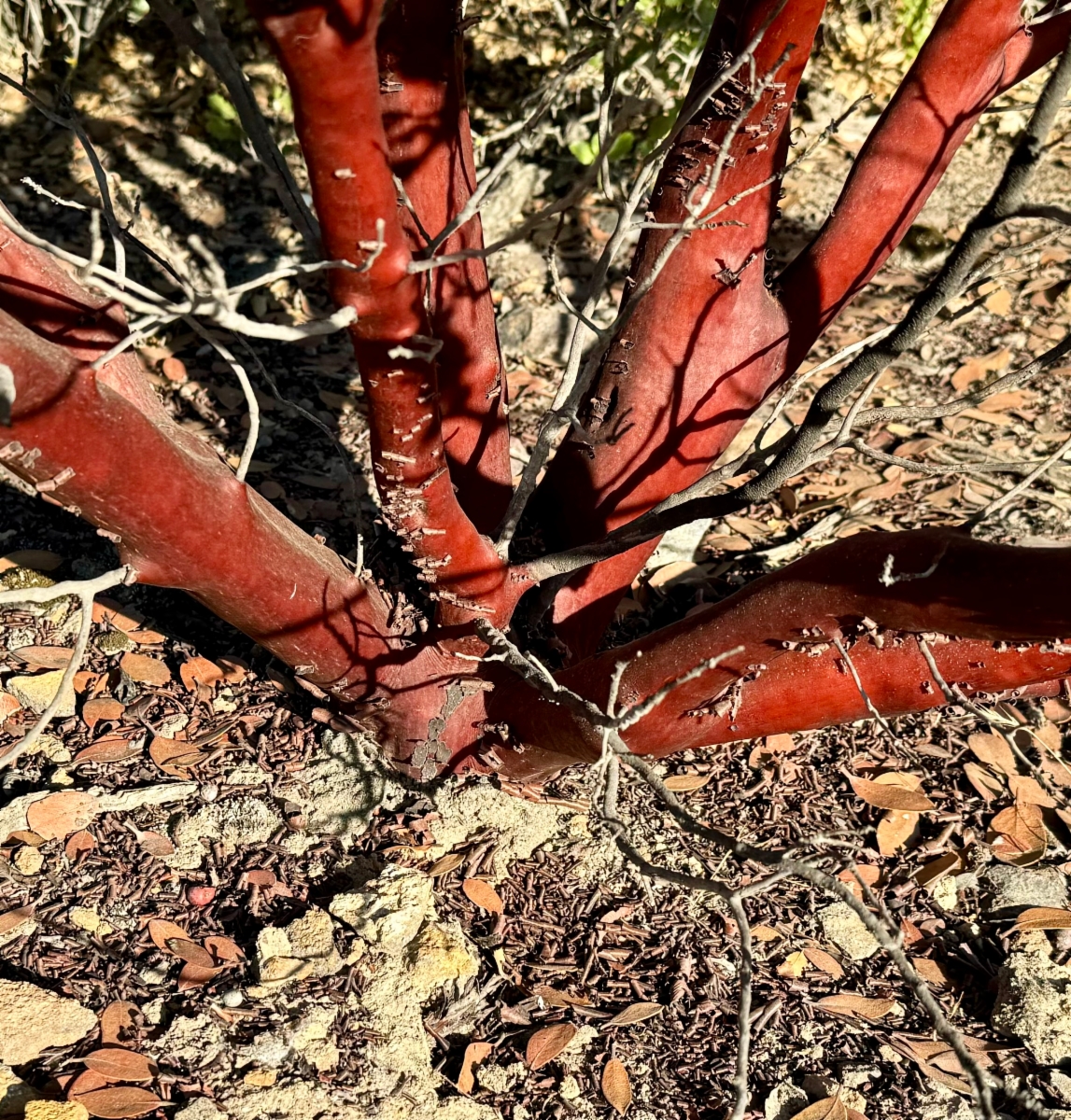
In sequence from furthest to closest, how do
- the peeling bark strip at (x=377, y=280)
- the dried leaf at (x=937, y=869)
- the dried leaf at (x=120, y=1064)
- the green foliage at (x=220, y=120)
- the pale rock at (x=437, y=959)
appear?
the green foliage at (x=220, y=120) < the dried leaf at (x=937, y=869) < the pale rock at (x=437, y=959) < the dried leaf at (x=120, y=1064) < the peeling bark strip at (x=377, y=280)

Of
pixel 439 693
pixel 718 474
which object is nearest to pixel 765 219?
pixel 718 474

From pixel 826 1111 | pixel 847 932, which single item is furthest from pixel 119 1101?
pixel 847 932

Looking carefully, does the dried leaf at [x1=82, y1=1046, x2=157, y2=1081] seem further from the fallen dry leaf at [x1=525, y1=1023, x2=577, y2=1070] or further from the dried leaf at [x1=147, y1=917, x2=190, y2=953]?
the fallen dry leaf at [x1=525, y1=1023, x2=577, y2=1070]

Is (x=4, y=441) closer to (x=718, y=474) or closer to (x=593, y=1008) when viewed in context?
(x=718, y=474)

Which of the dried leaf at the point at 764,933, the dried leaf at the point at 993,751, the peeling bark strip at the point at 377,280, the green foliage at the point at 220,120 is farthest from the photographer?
the green foliage at the point at 220,120

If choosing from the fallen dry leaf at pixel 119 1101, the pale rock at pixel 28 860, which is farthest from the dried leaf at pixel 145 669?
the fallen dry leaf at pixel 119 1101

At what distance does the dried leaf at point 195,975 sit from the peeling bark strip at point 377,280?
30.6 inches

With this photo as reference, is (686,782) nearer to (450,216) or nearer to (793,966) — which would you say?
(793,966)

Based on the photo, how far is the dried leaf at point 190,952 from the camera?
77.9 inches

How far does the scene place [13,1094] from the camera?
1.70 metres

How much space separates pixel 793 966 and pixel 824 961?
73 millimetres

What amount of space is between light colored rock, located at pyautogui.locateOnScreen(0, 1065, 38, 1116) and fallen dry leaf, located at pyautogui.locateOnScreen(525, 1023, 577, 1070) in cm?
81

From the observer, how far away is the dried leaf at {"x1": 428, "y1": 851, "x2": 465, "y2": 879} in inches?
88.7

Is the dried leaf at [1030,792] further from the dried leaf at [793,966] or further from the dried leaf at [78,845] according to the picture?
the dried leaf at [78,845]
